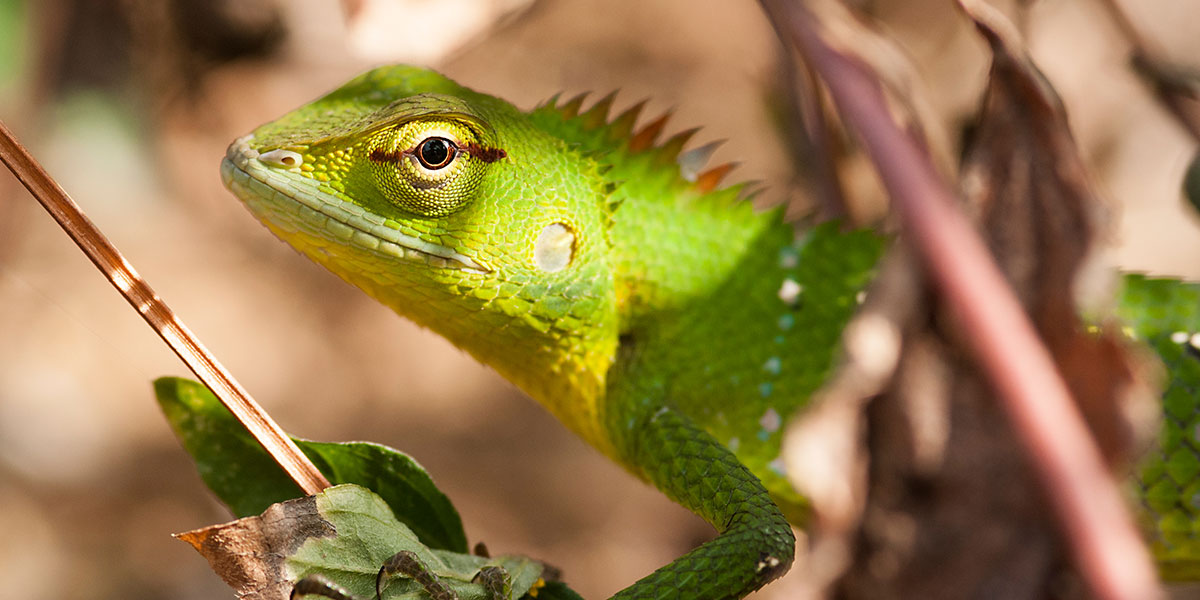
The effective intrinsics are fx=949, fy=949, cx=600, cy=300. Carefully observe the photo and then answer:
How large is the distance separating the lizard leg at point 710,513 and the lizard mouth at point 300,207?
696 millimetres

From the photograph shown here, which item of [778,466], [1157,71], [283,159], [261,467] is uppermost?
[283,159]

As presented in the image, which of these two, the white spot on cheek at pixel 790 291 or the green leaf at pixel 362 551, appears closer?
the green leaf at pixel 362 551

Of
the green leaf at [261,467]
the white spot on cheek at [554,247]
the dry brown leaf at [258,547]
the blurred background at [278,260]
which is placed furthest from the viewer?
the blurred background at [278,260]

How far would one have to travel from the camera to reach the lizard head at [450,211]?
1.94 m

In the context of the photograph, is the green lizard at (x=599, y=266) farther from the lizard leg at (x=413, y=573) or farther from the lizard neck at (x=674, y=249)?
the lizard leg at (x=413, y=573)

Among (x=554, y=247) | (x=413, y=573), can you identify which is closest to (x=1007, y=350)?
(x=413, y=573)

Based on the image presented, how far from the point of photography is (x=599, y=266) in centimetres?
223

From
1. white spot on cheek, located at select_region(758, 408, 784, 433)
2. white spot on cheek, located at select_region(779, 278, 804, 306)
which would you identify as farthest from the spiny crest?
white spot on cheek, located at select_region(758, 408, 784, 433)

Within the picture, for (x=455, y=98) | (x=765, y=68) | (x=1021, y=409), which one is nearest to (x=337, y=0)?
(x=765, y=68)

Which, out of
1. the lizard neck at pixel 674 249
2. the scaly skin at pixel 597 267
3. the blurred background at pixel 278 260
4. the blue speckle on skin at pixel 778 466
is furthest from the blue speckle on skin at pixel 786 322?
the blurred background at pixel 278 260

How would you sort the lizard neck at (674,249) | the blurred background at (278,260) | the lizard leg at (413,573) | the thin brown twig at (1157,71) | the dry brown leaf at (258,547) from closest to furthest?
the dry brown leaf at (258,547) → the lizard leg at (413,573) → the lizard neck at (674,249) → the thin brown twig at (1157,71) → the blurred background at (278,260)

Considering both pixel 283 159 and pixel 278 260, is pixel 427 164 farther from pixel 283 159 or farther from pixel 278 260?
pixel 278 260

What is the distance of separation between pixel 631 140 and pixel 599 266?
1.42ft

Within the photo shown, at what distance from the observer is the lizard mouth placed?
6.34 ft
